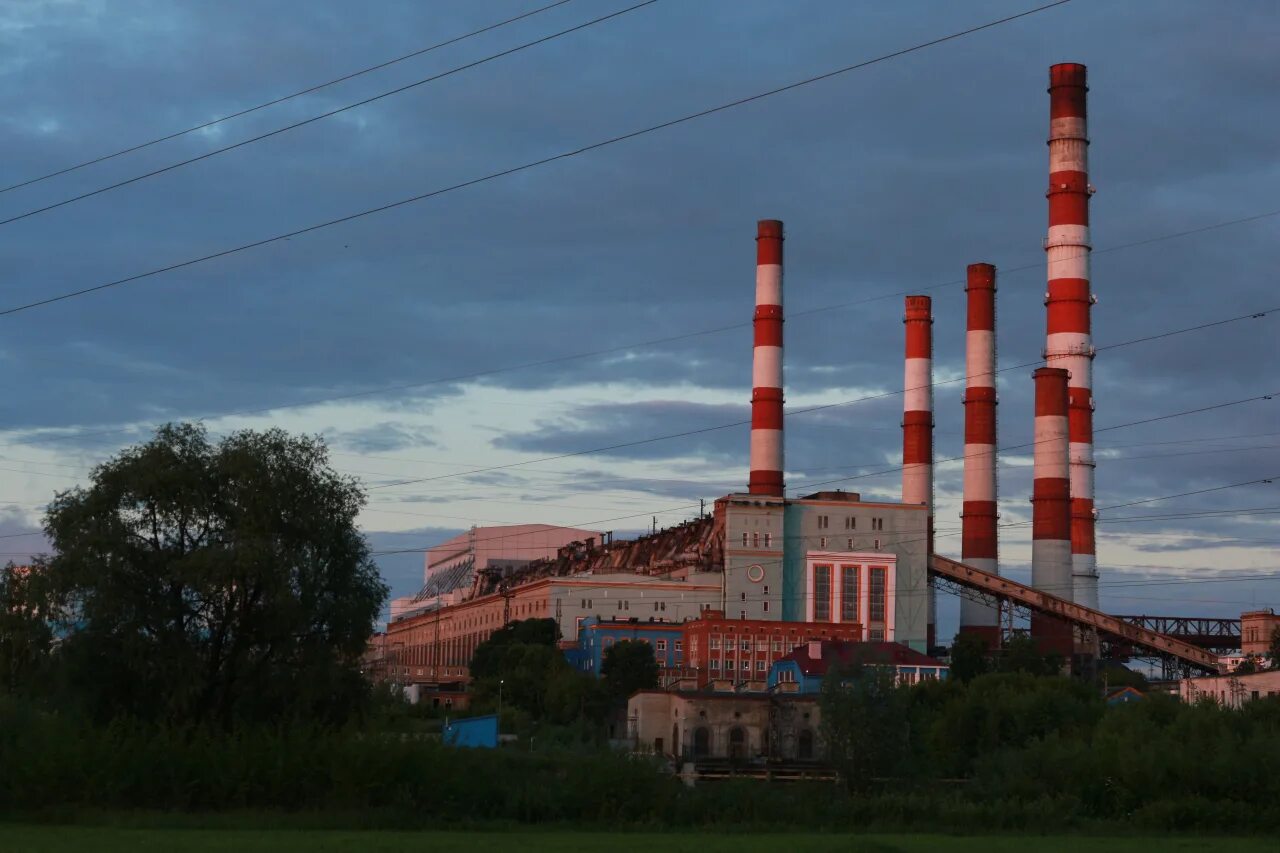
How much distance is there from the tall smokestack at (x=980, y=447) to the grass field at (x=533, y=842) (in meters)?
61.5

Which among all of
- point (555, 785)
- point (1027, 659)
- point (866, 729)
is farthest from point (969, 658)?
point (555, 785)

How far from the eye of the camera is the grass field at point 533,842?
22.0m

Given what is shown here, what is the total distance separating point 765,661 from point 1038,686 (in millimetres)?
29686

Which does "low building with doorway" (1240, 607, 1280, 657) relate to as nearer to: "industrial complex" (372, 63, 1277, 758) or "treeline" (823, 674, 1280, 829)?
"industrial complex" (372, 63, 1277, 758)

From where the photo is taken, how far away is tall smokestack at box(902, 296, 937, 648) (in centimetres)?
9525

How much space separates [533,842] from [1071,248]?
215ft

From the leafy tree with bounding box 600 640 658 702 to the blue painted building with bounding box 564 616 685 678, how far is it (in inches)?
271

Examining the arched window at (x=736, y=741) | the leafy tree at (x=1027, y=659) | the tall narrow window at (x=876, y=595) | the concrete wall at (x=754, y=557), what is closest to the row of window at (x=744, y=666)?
the concrete wall at (x=754, y=557)

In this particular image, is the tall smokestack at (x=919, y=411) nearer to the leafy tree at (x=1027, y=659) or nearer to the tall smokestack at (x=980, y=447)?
the tall smokestack at (x=980, y=447)

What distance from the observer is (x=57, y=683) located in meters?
31.9

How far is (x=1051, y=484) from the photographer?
271 feet

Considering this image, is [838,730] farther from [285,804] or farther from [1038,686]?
[1038,686]

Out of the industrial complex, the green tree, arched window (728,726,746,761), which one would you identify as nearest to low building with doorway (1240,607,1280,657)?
the industrial complex

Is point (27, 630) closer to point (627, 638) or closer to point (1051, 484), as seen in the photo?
point (627, 638)
